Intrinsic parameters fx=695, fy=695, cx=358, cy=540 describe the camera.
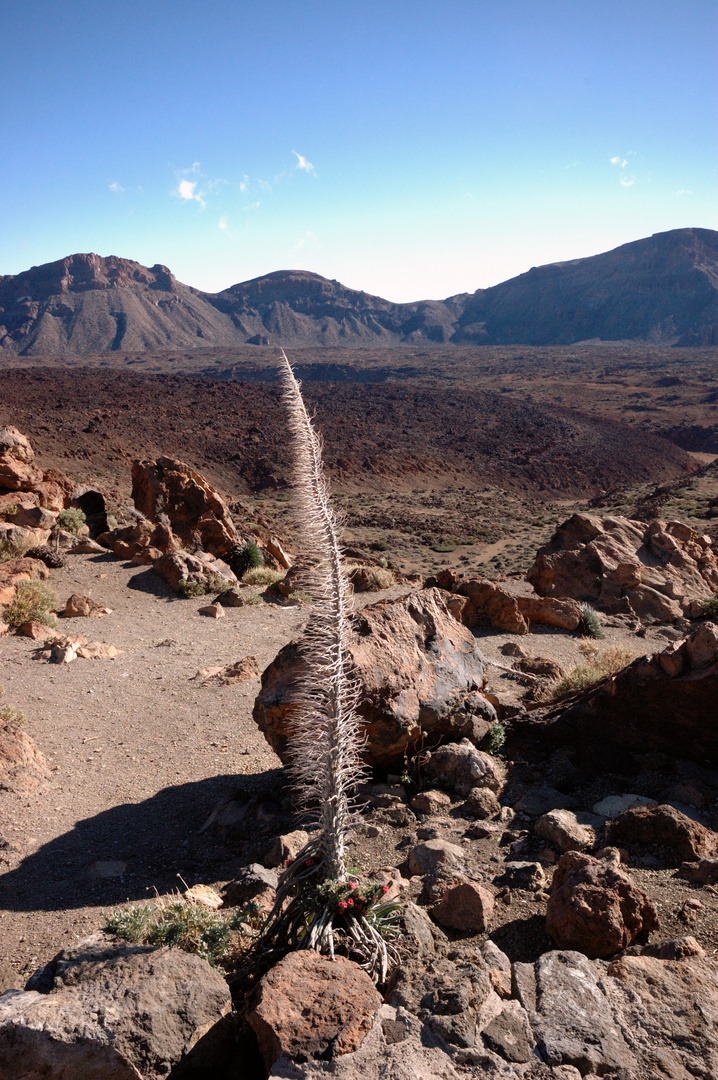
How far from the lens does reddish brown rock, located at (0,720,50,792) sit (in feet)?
18.2

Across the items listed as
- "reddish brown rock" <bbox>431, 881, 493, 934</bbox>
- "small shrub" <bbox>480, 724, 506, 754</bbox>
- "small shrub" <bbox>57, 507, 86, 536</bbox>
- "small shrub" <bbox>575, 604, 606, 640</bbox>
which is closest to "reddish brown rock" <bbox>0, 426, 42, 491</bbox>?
"small shrub" <bbox>57, 507, 86, 536</bbox>

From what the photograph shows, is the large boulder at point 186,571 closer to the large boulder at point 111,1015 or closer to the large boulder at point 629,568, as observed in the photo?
the large boulder at point 629,568

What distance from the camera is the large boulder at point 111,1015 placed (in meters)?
2.44

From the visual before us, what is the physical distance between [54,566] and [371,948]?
1022cm

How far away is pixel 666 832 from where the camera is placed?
4.29 meters

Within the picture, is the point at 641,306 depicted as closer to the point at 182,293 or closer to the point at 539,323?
the point at 539,323

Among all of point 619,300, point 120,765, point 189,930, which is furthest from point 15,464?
point 619,300

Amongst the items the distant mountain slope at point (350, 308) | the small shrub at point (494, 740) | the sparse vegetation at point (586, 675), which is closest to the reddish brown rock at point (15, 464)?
the sparse vegetation at point (586, 675)

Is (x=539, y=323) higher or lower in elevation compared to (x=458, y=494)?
higher

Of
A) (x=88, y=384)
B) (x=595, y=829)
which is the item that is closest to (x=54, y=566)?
(x=595, y=829)

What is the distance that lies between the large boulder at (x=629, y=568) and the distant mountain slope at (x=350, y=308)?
9964cm

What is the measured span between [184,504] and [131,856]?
434 inches

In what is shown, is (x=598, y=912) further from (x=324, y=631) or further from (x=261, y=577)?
(x=261, y=577)

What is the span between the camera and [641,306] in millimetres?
115875
